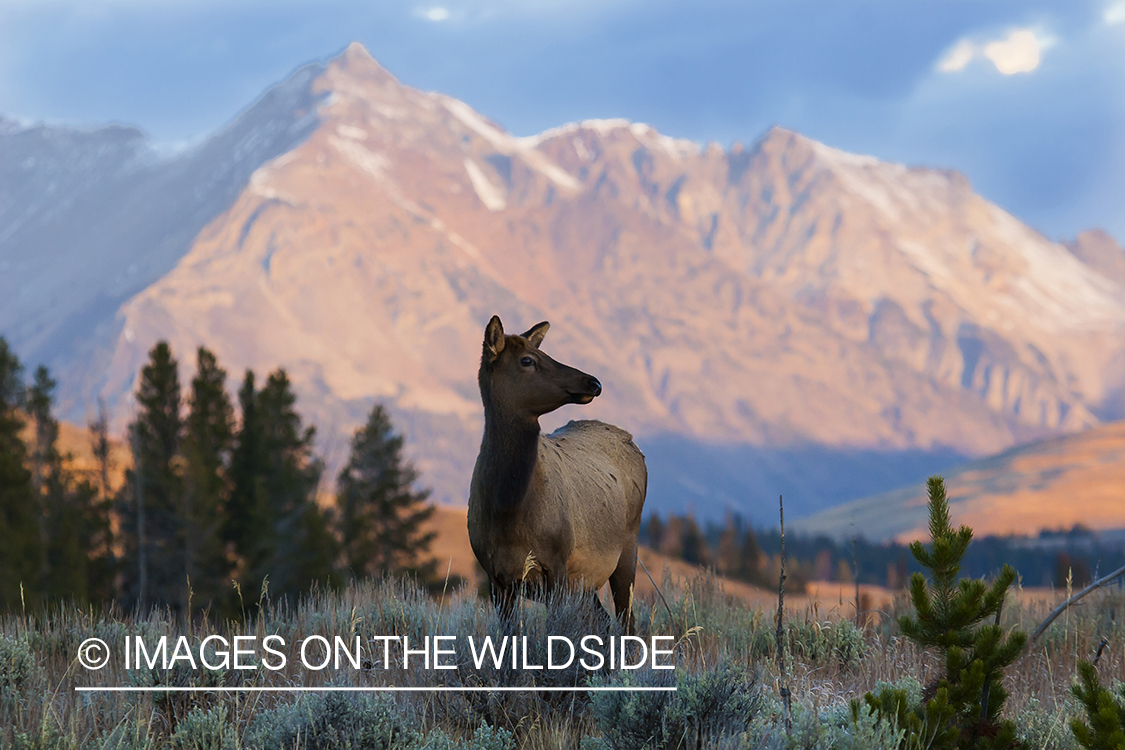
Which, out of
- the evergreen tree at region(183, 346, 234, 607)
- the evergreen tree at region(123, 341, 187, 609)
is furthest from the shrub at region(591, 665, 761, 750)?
the evergreen tree at region(123, 341, 187, 609)

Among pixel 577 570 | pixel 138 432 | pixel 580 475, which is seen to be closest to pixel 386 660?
pixel 577 570

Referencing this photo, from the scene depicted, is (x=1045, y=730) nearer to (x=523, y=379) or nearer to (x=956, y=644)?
(x=956, y=644)

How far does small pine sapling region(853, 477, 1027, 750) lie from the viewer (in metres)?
5.59

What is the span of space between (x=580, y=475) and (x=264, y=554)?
47.8 m

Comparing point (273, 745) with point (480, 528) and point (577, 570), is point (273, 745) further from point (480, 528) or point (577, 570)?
point (577, 570)

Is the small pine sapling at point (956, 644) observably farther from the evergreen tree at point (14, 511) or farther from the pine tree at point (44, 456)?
the pine tree at point (44, 456)

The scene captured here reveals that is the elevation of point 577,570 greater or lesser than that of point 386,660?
greater

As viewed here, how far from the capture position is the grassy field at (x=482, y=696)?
19.6 feet

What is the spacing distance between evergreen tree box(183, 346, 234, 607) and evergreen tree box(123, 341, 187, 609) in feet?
2.46

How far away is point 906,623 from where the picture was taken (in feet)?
18.9

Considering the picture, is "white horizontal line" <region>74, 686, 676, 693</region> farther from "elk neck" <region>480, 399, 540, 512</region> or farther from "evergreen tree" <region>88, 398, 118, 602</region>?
"evergreen tree" <region>88, 398, 118, 602</region>

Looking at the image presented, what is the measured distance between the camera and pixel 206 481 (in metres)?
49.0

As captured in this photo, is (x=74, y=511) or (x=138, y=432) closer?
(x=74, y=511)

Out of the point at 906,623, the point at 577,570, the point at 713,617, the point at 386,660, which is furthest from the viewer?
the point at 713,617
